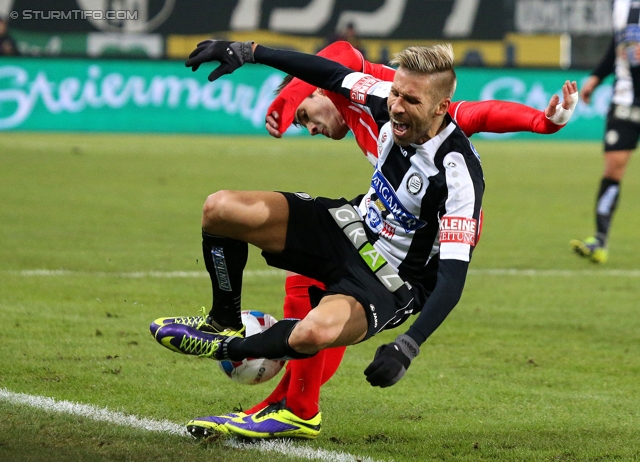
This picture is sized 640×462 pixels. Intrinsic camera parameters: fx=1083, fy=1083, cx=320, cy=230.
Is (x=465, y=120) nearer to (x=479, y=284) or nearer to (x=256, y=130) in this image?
(x=479, y=284)

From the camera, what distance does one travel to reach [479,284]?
7.99m

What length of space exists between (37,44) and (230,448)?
65.4ft

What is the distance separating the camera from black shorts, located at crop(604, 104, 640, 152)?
946cm

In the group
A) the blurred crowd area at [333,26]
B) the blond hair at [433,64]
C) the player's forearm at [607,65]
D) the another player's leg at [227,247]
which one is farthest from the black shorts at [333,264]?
the blurred crowd area at [333,26]

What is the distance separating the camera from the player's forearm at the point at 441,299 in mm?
3770

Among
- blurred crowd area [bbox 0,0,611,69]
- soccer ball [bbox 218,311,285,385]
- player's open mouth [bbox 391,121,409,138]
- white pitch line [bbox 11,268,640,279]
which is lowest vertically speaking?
blurred crowd area [bbox 0,0,611,69]

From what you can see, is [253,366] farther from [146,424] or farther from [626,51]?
[626,51]

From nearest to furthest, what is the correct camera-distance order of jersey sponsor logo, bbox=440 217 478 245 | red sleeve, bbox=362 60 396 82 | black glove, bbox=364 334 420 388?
black glove, bbox=364 334 420 388
jersey sponsor logo, bbox=440 217 478 245
red sleeve, bbox=362 60 396 82

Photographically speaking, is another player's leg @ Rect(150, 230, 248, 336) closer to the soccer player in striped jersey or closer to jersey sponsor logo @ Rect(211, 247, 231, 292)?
jersey sponsor logo @ Rect(211, 247, 231, 292)

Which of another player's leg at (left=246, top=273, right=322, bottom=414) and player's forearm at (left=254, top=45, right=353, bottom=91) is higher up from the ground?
player's forearm at (left=254, top=45, right=353, bottom=91)

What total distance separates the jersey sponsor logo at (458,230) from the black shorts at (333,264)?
46 centimetres

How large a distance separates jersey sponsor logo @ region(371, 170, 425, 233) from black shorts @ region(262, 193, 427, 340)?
220 mm

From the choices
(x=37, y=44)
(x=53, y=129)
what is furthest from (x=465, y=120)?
(x=37, y=44)

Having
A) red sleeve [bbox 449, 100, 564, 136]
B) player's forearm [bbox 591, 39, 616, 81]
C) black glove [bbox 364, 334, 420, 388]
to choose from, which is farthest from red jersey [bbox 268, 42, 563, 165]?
player's forearm [bbox 591, 39, 616, 81]
